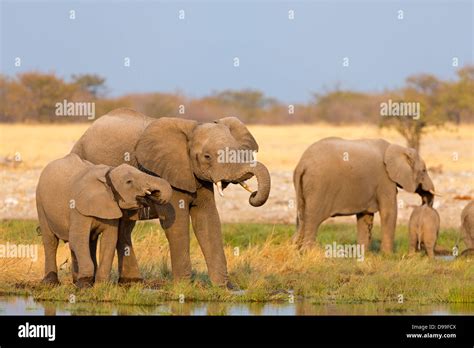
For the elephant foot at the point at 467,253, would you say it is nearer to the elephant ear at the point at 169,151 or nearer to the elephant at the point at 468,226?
the elephant at the point at 468,226

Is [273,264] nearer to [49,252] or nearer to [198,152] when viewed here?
[198,152]

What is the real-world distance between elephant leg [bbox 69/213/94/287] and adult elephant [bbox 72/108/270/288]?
579 mm

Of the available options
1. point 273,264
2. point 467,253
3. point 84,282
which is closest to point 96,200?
point 84,282


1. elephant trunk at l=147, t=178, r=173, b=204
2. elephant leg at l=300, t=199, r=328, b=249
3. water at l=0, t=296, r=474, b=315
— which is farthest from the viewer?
elephant leg at l=300, t=199, r=328, b=249

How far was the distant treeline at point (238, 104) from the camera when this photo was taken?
129 ft

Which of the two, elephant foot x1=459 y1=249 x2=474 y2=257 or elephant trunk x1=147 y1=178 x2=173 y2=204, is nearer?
elephant trunk x1=147 y1=178 x2=173 y2=204

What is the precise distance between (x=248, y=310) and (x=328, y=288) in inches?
64.0

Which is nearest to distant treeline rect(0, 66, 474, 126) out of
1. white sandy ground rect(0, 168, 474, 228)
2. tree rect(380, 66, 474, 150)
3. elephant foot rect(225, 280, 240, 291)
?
tree rect(380, 66, 474, 150)

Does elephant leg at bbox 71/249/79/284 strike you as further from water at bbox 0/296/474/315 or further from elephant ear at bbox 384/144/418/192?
elephant ear at bbox 384/144/418/192

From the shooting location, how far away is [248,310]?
1290 centimetres

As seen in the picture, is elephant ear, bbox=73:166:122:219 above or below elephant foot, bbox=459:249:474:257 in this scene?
above

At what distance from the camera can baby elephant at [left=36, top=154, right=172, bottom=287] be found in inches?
514
